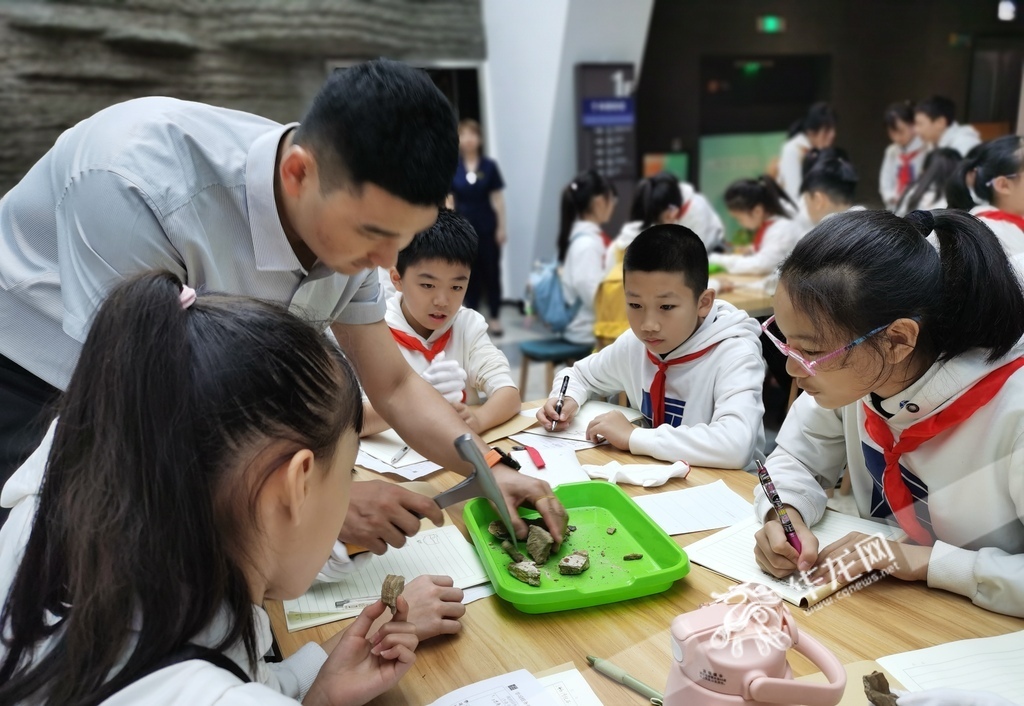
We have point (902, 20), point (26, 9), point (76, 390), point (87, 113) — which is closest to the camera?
point (76, 390)

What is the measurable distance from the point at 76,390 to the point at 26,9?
5198mm

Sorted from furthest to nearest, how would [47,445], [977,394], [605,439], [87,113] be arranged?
[87,113], [605,439], [977,394], [47,445]

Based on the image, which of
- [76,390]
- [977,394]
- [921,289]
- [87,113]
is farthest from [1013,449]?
[87,113]

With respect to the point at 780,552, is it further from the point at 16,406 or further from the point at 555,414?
the point at 16,406

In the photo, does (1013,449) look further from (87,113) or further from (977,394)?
(87,113)

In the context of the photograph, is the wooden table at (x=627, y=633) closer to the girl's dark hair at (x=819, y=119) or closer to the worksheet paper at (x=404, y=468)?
the worksheet paper at (x=404, y=468)

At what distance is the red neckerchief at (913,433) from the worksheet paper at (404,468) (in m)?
0.89

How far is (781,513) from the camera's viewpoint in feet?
3.96

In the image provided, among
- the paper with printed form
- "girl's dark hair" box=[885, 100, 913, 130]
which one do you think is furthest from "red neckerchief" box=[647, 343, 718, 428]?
"girl's dark hair" box=[885, 100, 913, 130]

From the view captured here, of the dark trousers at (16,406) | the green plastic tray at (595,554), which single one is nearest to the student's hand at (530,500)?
the green plastic tray at (595,554)

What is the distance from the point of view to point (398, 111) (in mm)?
1012

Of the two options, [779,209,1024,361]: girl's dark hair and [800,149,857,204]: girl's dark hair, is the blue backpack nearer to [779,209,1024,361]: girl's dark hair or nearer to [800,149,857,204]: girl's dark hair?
[800,149,857,204]: girl's dark hair

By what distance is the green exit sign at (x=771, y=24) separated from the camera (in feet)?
23.0

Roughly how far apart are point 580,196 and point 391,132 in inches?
126
